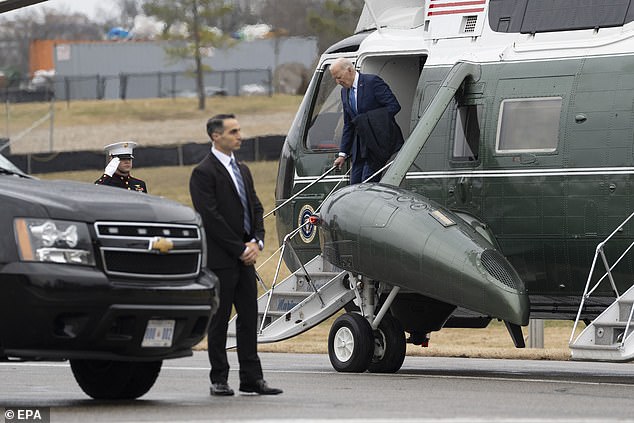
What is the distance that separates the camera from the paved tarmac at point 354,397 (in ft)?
31.4

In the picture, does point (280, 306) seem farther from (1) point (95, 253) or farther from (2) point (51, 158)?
(2) point (51, 158)

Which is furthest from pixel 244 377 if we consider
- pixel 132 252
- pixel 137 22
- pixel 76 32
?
pixel 76 32

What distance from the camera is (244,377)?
11281mm

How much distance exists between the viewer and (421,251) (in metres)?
13.2

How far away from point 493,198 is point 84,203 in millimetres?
5153

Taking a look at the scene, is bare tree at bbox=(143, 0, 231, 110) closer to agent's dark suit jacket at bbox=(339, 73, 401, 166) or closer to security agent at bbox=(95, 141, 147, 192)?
security agent at bbox=(95, 141, 147, 192)

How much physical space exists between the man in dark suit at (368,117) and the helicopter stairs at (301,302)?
112 cm

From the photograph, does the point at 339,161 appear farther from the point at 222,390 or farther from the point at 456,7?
the point at 222,390

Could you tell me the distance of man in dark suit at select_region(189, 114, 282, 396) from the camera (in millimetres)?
11094

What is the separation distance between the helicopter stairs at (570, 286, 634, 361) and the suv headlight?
14.9ft

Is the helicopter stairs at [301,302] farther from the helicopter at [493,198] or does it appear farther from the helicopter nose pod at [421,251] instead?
the helicopter nose pod at [421,251]

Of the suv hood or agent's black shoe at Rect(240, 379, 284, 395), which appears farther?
agent's black shoe at Rect(240, 379, 284, 395)

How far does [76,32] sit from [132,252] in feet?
260

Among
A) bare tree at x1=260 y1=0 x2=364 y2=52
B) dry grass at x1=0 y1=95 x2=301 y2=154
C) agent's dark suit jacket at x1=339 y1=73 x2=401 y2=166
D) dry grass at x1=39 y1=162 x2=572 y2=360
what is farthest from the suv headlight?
dry grass at x1=0 y1=95 x2=301 y2=154
